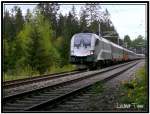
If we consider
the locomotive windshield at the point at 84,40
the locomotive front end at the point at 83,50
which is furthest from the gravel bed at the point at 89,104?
the locomotive windshield at the point at 84,40

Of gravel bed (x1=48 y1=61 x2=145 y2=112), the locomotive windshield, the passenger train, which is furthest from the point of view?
the locomotive windshield

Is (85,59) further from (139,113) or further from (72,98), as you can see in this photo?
(139,113)

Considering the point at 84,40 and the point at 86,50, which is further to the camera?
the point at 84,40

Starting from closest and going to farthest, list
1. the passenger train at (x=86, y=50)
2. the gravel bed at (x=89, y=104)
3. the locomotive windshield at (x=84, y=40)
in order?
the gravel bed at (x=89, y=104), the passenger train at (x=86, y=50), the locomotive windshield at (x=84, y=40)

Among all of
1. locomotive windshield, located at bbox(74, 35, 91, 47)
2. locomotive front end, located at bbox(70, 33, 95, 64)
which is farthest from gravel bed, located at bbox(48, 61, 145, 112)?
locomotive windshield, located at bbox(74, 35, 91, 47)

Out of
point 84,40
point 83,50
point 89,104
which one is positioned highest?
point 84,40

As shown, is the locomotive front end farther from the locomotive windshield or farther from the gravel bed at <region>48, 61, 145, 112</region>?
the gravel bed at <region>48, 61, 145, 112</region>

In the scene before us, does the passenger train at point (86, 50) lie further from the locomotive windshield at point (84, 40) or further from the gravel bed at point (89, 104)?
the gravel bed at point (89, 104)

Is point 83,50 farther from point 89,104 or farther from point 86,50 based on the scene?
point 89,104

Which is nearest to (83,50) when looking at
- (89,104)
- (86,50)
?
(86,50)

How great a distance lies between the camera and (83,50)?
21875mm

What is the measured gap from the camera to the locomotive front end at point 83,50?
69.2 feet

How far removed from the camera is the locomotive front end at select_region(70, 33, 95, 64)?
21.1 meters

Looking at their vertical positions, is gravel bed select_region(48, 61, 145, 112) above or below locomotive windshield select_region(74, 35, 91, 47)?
below
